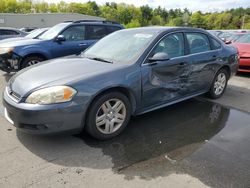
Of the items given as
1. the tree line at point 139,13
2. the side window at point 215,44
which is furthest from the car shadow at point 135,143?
the tree line at point 139,13

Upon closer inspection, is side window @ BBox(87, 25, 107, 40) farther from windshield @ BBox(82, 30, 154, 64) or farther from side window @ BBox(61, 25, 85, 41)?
windshield @ BBox(82, 30, 154, 64)

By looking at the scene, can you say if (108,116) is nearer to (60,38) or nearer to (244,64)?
(60,38)

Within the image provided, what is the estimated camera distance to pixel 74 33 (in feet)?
25.3

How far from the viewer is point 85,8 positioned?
93.4 meters

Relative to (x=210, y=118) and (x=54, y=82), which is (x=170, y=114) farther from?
(x=54, y=82)

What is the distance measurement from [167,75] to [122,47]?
84cm

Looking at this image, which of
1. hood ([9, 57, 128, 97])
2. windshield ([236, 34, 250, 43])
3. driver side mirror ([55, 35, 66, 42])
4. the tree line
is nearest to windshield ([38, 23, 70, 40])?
driver side mirror ([55, 35, 66, 42])

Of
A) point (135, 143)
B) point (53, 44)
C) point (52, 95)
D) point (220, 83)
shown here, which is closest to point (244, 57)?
point (220, 83)

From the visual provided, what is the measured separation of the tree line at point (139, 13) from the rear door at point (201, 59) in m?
65.6

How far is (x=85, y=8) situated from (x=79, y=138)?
95.6 m

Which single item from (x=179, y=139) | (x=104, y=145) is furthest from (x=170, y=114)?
(x=104, y=145)

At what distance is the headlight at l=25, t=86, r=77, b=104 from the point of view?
3.14 meters

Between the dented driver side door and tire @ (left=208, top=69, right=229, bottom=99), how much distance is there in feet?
3.36

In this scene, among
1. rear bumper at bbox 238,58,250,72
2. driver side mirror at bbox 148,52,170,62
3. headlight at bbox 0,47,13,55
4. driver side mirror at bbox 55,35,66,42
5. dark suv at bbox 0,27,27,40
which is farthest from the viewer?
dark suv at bbox 0,27,27,40
